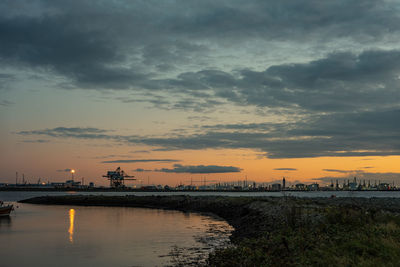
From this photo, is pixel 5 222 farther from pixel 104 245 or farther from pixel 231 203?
pixel 231 203

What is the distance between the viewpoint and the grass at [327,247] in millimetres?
16500

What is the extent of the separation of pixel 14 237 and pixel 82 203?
222ft

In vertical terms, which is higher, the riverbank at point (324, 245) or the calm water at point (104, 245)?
the riverbank at point (324, 245)

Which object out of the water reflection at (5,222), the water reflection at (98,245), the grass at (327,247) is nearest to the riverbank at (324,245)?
the grass at (327,247)

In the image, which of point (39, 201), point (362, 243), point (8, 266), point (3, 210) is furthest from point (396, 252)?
point (39, 201)

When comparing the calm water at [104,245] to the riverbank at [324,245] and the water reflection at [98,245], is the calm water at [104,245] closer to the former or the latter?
the water reflection at [98,245]

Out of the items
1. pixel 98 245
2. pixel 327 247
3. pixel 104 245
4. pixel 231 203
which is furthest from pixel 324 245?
pixel 231 203

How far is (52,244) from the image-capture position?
33.2 m

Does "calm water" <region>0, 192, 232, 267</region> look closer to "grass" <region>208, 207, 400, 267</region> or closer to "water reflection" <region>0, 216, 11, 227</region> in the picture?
"grass" <region>208, 207, 400, 267</region>

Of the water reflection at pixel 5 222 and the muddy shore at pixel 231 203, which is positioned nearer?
the muddy shore at pixel 231 203

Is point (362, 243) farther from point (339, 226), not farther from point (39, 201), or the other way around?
point (39, 201)

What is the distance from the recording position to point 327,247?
18.6 m

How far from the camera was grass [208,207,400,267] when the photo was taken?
16500 mm

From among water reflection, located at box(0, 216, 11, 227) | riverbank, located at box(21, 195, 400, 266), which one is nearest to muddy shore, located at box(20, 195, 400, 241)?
riverbank, located at box(21, 195, 400, 266)
